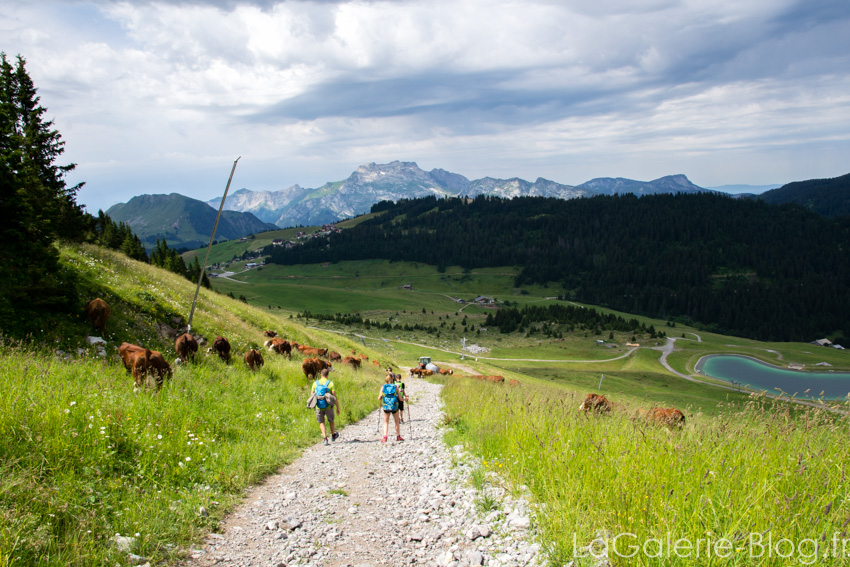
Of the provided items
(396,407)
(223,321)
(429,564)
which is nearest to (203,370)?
(396,407)

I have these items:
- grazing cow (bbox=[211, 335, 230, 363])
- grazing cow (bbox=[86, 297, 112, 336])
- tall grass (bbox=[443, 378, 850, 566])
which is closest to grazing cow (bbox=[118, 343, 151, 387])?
grazing cow (bbox=[86, 297, 112, 336])

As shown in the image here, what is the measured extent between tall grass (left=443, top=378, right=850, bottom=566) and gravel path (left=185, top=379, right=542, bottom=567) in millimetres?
645

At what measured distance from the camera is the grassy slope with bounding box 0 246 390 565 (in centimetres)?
473

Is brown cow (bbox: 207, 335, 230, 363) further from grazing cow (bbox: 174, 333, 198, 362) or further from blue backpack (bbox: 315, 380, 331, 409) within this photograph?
blue backpack (bbox: 315, 380, 331, 409)

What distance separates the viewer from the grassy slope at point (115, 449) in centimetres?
473

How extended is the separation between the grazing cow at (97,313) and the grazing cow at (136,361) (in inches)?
133

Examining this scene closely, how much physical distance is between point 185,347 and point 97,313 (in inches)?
113

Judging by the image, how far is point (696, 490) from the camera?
471cm

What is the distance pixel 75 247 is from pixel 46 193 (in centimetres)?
812

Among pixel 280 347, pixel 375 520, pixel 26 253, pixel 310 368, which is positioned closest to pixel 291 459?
pixel 375 520

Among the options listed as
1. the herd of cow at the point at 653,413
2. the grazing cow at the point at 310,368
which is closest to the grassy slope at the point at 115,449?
the grazing cow at the point at 310,368

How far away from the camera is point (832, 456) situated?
17.3 feet

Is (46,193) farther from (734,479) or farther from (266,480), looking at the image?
(734,479)

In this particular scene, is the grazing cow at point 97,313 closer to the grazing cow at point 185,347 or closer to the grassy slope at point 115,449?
the grassy slope at point 115,449
